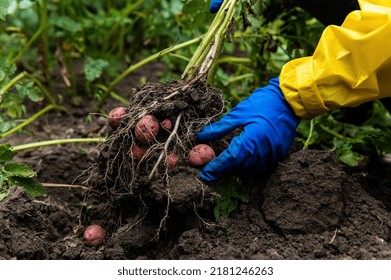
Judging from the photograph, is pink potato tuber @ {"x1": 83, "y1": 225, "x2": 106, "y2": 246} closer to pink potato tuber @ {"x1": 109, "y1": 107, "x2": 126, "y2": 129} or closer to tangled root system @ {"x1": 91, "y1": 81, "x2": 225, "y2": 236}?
tangled root system @ {"x1": 91, "y1": 81, "x2": 225, "y2": 236}

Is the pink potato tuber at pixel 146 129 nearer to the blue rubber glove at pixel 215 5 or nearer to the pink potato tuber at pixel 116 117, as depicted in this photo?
the pink potato tuber at pixel 116 117

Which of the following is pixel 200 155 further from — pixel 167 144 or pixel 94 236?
pixel 94 236

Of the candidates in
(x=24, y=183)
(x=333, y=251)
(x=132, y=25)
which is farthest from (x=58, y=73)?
(x=333, y=251)

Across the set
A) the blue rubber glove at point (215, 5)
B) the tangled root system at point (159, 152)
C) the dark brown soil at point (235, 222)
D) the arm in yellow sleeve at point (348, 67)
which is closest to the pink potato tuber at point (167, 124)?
the tangled root system at point (159, 152)

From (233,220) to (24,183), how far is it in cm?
69

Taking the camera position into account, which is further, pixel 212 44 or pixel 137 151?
pixel 212 44

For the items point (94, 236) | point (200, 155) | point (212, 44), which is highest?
point (212, 44)

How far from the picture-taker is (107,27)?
3.62 metres

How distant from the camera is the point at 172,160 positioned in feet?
6.97

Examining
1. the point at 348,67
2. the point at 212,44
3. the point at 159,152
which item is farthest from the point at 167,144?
the point at 348,67

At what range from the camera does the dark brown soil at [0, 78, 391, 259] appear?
2.02m

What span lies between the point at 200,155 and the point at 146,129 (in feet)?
0.64

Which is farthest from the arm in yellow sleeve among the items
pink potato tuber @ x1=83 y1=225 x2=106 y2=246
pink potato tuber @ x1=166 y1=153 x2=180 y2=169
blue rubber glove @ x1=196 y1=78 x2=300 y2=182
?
pink potato tuber @ x1=83 y1=225 x2=106 y2=246

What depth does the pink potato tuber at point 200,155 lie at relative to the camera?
214 cm
